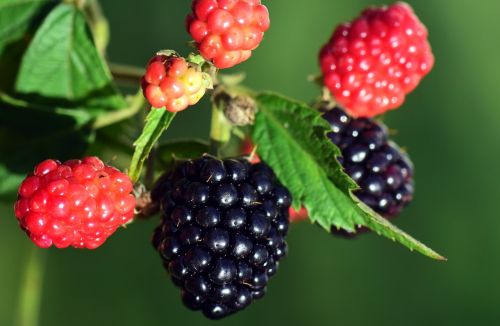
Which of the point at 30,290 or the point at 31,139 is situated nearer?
the point at 31,139

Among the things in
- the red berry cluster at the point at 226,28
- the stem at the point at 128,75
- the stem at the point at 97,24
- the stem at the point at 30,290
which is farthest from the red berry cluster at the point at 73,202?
the stem at the point at 30,290

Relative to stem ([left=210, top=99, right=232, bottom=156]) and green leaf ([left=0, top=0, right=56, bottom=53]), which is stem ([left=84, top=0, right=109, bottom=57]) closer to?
green leaf ([left=0, top=0, right=56, bottom=53])

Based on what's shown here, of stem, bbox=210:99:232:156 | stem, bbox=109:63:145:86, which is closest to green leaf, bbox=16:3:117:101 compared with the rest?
stem, bbox=109:63:145:86

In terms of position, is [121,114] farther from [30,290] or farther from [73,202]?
[30,290]

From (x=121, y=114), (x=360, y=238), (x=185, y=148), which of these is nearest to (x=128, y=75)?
(x=121, y=114)

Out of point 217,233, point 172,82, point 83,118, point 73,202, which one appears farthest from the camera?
point 83,118
